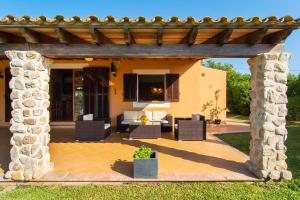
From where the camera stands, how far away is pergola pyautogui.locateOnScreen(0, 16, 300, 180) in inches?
179

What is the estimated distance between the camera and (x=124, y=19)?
158 inches

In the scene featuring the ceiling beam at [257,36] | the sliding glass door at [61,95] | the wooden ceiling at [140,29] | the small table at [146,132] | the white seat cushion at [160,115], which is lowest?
the small table at [146,132]

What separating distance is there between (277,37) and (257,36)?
0.48m

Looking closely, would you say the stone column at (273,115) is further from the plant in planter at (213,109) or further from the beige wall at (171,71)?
the plant in planter at (213,109)

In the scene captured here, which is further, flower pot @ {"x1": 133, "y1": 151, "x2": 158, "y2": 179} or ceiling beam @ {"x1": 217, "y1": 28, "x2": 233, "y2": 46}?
flower pot @ {"x1": 133, "y1": 151, "x2": 158, "y2": 179}

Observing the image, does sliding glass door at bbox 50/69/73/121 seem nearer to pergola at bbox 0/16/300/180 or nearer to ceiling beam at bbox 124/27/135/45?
pergola at bbox 0/16/300/180

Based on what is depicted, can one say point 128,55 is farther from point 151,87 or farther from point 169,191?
point 151,87

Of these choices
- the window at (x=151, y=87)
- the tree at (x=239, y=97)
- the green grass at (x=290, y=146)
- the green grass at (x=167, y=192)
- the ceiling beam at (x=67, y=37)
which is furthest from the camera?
the tree at (x=239, y=97)

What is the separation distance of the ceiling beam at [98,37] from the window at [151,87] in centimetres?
575

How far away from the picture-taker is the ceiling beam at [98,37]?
4.22m

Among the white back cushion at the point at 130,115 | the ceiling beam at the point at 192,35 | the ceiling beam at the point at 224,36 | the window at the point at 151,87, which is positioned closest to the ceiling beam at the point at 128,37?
the ceiling beam at the point at 192,35

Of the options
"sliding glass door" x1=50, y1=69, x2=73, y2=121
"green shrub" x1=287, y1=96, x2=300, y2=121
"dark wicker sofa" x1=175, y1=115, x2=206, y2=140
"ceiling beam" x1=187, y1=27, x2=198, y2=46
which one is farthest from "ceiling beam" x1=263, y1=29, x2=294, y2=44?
"green shrub" x1=287, y1=96, x2=300, y2=121

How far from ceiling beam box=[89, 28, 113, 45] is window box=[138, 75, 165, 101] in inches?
234

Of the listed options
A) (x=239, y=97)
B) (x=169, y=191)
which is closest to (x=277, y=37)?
(x=169, y=191)
